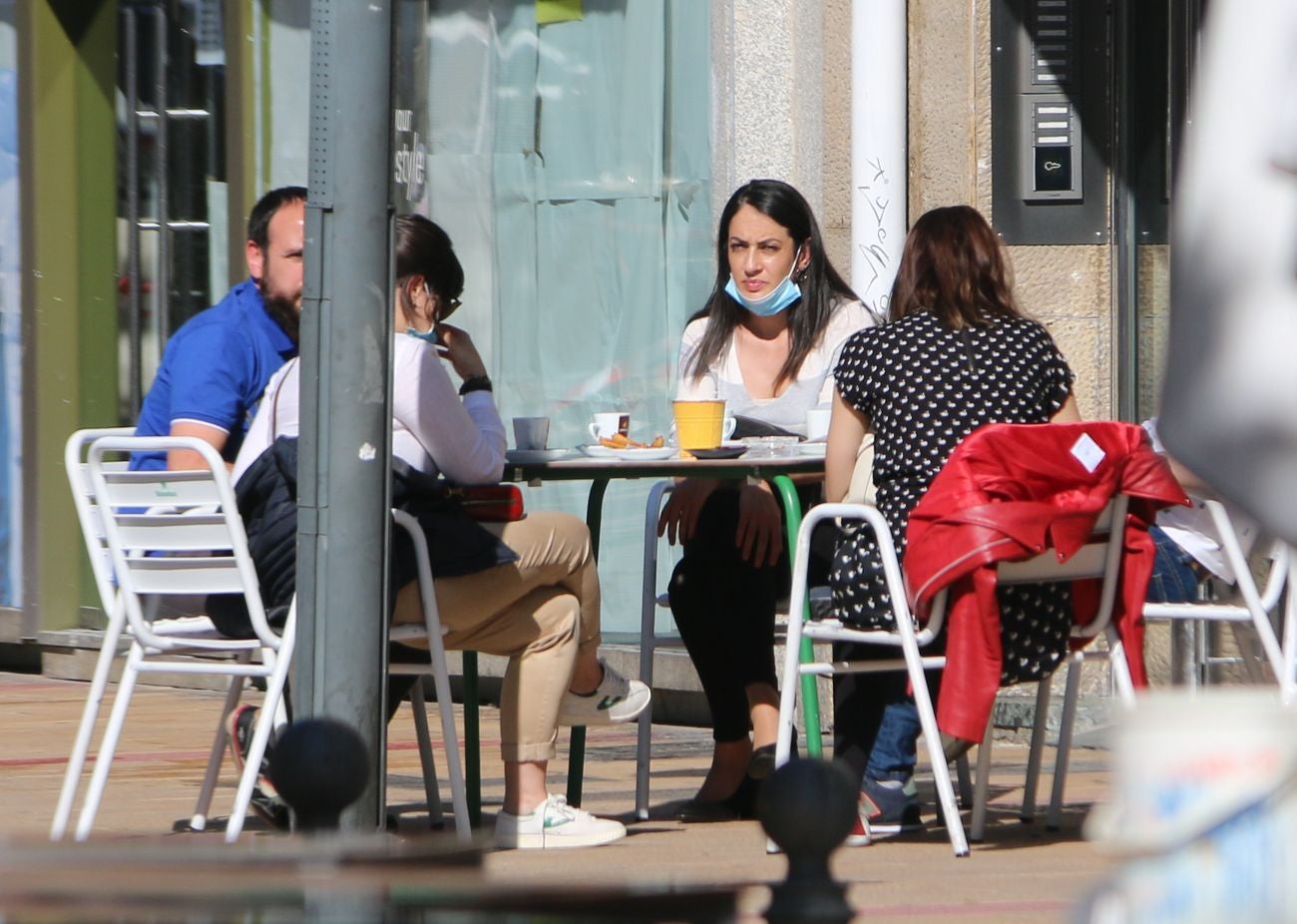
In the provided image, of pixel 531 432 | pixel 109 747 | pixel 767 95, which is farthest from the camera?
pixel 767 95

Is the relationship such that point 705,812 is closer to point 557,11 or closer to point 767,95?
point 767,95

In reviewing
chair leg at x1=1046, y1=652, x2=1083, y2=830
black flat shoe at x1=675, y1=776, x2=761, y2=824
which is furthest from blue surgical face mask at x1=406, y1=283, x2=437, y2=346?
chair leg at x1=1046, y1=652, x2=1083, y2=830

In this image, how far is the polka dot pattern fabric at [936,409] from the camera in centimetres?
494

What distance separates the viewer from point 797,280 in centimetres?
605

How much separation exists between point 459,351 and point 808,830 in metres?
3.75

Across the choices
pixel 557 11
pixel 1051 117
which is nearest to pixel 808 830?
pixel 1051 117

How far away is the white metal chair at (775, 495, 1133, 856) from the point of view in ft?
15.7

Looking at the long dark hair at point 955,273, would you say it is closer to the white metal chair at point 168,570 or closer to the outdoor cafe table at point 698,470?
the outdoor cafe table at point 698,470

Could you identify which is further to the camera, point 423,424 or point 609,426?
point 609,426

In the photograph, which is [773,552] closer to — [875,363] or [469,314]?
[875,363]

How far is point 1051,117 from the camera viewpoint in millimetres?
7473

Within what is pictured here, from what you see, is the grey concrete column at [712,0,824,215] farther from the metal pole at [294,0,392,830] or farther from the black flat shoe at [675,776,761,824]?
the metal pole at [294,0,392,830]

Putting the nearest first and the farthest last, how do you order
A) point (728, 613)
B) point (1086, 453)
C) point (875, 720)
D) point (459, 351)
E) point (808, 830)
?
point (808, 830) < point (1086, 453) < point (459, 351) < point (875, 720) < point (728, 613)

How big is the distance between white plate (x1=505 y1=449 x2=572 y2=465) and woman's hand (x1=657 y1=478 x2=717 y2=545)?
1.56ft
